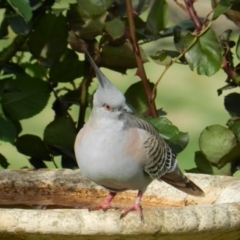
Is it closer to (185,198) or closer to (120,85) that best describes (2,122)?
(185,198)

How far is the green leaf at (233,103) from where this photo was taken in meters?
3.59

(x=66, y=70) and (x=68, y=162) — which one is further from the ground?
(x=66, y=70)

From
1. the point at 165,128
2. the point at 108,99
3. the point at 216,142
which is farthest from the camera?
the point at 216,142

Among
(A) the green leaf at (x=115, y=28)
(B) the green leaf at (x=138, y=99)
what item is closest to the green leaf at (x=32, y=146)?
(B) the green leaf at (x=138, y=99)

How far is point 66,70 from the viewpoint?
360 centimetres

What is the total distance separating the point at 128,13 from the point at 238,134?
0.65 m

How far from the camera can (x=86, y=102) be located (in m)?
Result: 3.61

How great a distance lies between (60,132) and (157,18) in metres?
0.62

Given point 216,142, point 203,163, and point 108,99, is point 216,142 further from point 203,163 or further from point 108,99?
point 108,99

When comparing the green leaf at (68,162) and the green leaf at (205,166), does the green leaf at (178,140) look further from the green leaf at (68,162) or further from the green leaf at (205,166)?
the green leaf at (68,162)

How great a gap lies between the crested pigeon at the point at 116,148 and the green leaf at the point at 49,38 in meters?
0.72

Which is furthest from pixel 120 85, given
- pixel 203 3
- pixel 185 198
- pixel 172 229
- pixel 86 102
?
pixel 172 229

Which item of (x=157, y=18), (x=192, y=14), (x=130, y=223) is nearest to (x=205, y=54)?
(x=192, y=14)

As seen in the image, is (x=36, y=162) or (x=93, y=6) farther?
(x=36, y=162)
